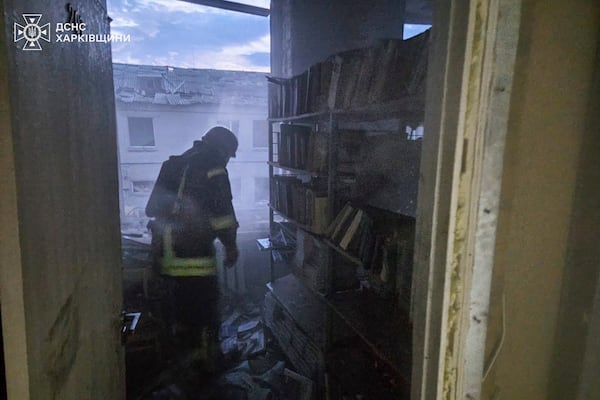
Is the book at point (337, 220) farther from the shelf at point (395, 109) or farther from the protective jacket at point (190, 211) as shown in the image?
the protective jacket at point (190, 211)

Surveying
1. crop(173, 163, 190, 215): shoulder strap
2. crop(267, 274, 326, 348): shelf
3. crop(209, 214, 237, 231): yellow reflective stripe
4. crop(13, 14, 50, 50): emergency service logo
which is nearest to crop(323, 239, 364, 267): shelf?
crop(267, 274, 326, 348): shelf

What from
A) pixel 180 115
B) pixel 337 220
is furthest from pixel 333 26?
pixel 180 115

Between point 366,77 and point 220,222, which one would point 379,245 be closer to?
point 366,77

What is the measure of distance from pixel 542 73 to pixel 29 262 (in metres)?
0.84

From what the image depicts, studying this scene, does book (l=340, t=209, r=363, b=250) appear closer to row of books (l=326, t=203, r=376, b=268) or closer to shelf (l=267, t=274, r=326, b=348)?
row of books (l=326, t=203, r=376, b=268)

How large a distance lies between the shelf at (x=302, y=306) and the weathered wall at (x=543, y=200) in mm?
1621

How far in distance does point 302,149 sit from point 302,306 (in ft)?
4.27

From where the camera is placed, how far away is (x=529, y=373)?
62cm

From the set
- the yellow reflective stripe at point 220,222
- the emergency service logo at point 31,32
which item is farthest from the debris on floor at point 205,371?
the emergency service logo at point 31,32

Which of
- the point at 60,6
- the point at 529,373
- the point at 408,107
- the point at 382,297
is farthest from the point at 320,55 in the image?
the point at 529,373

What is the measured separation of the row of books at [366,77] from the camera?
145cm

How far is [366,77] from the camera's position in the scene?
1.74 metres

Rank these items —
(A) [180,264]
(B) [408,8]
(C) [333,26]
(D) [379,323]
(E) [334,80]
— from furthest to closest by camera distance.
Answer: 1. (B) [408,8]
2. (C) [333,26]
3. (A) [180,264]
4. (E) [334,80]
5. (D) [379,323]

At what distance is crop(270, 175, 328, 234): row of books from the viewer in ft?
6.93
